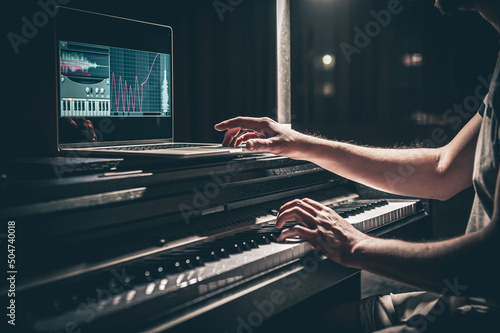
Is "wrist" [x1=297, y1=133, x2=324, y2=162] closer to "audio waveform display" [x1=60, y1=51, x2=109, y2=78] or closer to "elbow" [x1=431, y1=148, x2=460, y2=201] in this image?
"elbow" [x1=431, y1=148, x2=460, y2=201]

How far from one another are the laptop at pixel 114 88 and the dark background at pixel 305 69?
0.25ft

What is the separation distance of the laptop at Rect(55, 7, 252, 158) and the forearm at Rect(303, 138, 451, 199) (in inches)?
14.5

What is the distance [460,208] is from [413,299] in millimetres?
1884

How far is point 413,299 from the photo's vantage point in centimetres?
133

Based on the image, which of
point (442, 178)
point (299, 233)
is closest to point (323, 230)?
point (299, 233)

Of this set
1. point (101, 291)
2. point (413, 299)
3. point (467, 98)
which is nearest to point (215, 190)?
point (101, 291)

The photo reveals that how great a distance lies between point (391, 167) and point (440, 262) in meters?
0.62

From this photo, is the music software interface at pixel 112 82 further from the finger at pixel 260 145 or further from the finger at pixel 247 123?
the finger at pixel 260 145

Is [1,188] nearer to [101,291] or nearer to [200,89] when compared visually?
[101,291]

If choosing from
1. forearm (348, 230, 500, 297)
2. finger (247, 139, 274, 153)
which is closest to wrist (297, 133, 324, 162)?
finger (247, 139, 274, 153)

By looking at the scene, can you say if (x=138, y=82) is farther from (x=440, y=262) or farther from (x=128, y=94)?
(x=440, y=262)

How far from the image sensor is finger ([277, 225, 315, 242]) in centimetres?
121

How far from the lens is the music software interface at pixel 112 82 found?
4.41 feet

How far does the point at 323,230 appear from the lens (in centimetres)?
120
